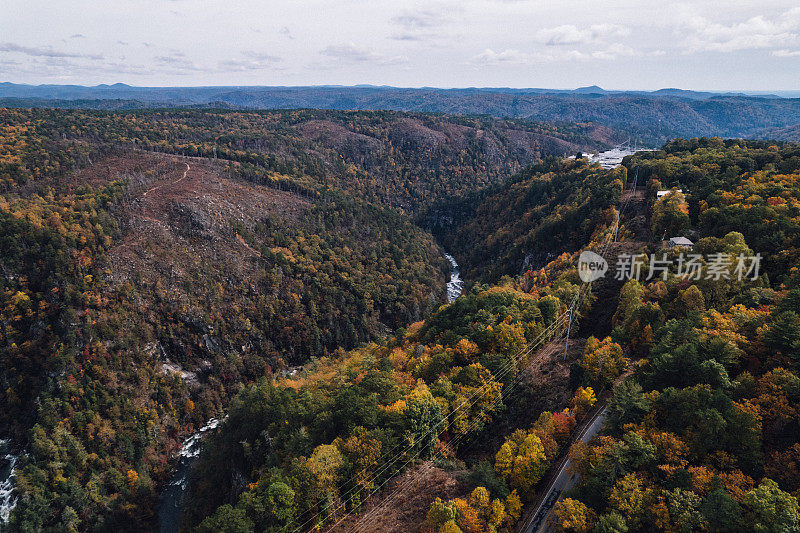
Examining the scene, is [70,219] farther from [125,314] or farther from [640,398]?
[640,398]

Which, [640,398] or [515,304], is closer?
[640,398]

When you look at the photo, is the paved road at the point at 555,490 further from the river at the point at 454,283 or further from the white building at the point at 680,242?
the river at the point at 454,283

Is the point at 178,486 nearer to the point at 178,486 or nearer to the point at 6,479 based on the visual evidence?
the point at 178,486

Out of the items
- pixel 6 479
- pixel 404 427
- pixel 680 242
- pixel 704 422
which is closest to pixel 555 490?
pixel 704 422

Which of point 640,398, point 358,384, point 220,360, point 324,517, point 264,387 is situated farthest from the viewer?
point 220,360

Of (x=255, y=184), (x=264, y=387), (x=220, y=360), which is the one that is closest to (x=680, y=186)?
(x=264, y=387)

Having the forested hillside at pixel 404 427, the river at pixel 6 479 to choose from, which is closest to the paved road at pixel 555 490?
the forested hillside at pixel 404 427
